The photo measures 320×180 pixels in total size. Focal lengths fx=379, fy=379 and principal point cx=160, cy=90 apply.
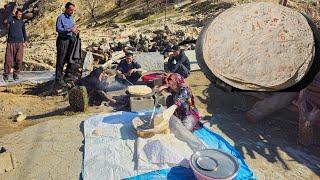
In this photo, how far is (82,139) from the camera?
653cm

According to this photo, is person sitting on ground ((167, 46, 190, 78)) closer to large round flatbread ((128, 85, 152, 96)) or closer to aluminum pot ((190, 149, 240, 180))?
large round flatbread ((128, 85, 152, 96))

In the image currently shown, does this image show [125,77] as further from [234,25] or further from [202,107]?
[234,25]

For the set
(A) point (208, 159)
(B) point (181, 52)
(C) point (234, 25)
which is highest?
(C) point (234, 25)

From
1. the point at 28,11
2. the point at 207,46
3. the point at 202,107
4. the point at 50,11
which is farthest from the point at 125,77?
the point at 28,11

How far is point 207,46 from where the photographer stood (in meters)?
1.72

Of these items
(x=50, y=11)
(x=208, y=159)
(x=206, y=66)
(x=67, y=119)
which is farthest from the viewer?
(x=50, y=11)

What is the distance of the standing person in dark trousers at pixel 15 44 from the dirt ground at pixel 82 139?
1.06 m

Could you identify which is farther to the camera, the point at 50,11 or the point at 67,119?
the point at 50,11

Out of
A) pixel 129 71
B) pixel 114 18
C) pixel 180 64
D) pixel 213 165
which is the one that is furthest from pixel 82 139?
pixel 114 18

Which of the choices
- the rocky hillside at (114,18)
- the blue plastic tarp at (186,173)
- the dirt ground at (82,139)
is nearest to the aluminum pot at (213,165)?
the blue plastic tarp at (186,173)

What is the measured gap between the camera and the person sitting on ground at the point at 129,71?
9.12 m

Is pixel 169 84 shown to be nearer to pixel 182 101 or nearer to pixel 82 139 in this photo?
pixel 182 101

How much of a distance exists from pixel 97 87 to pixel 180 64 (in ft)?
7.32

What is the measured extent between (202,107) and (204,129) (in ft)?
5.56
